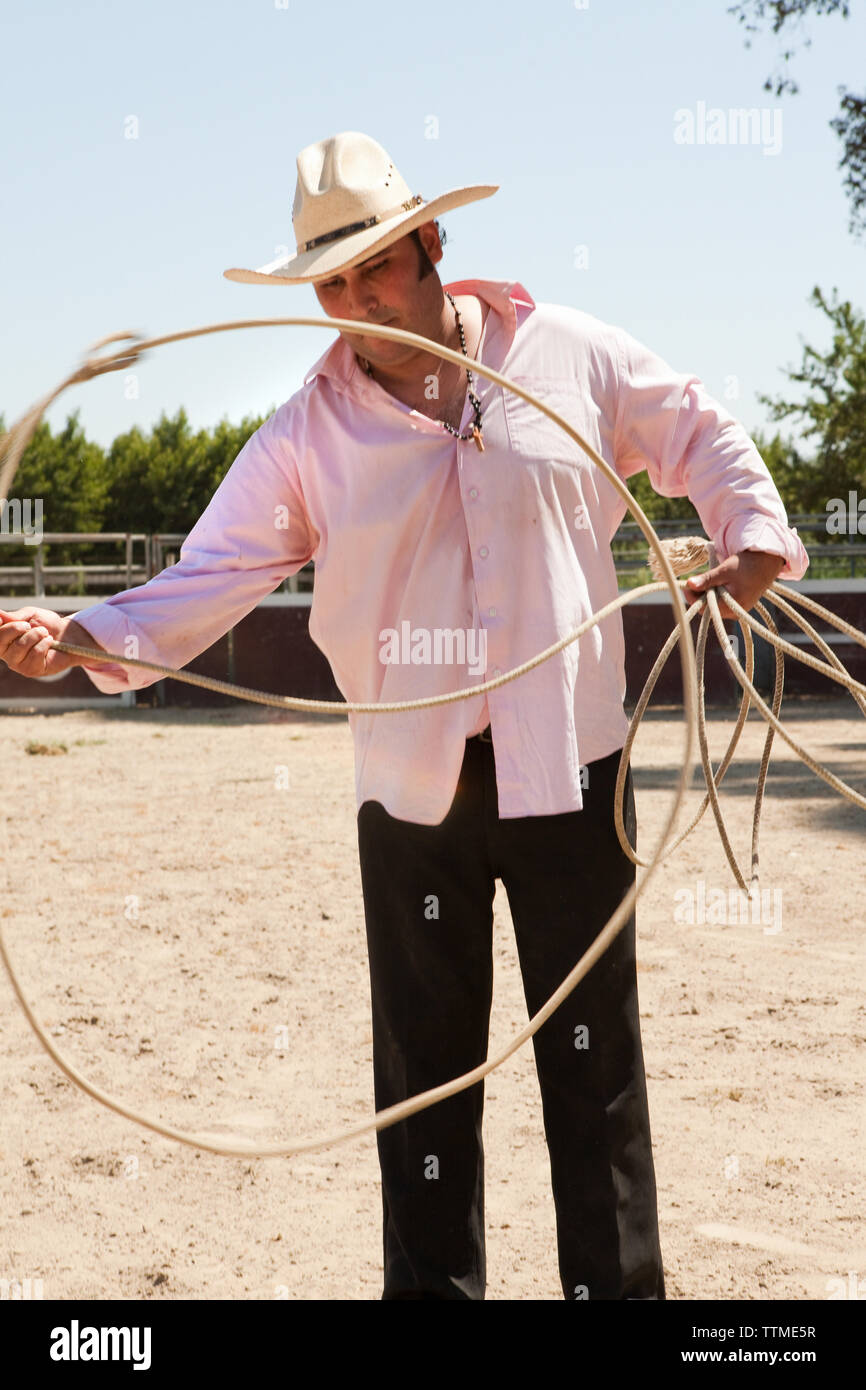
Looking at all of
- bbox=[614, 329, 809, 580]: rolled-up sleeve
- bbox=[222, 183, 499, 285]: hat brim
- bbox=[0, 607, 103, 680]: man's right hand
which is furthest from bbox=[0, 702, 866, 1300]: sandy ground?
bbox=[222, 183, 499, 285]: hat brim

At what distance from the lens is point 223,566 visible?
2023mm

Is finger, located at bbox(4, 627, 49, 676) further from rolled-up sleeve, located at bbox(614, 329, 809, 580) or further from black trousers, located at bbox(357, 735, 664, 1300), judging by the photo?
rolled-up sleeve, located at bbox(614, 329, 809, 580)

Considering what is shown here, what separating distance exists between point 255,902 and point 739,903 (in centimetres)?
168

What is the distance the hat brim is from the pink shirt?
136mm

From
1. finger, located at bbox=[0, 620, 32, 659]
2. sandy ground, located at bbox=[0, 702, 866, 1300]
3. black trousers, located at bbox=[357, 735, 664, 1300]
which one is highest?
finger, located at bbox=[0, 620, 32, 659]

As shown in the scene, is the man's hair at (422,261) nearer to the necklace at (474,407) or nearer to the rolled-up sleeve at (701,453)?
the necklace at (474,407)

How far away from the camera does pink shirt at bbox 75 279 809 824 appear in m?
1.84

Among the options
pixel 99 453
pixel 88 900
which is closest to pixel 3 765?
pixel 88 900

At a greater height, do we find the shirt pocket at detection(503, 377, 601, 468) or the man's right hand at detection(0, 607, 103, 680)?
the shirt pocket at detection(503, 377, 601, 468)

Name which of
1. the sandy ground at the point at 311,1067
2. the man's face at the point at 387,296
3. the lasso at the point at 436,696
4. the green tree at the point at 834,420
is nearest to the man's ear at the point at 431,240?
the man's face at the point at 387,296

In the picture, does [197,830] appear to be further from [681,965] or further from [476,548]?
[476,548]

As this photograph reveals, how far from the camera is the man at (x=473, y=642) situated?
6.06ft

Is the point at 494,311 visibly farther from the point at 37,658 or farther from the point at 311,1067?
the point at 311,1067
